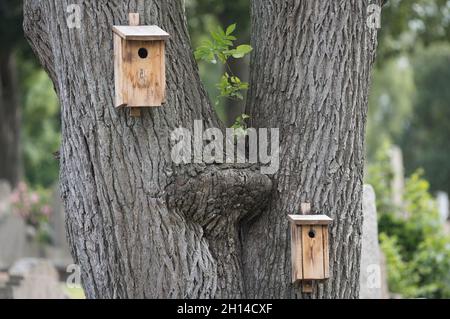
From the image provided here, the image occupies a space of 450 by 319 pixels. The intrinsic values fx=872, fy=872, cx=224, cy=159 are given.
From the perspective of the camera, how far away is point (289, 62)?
16.9 feet

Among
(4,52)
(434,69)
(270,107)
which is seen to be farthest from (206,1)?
(434,69)

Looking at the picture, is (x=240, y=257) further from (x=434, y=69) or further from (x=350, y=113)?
(x=434, y=69)

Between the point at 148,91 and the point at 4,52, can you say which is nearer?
the point at 148,91

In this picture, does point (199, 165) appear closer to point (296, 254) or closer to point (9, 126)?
point (296, 254)

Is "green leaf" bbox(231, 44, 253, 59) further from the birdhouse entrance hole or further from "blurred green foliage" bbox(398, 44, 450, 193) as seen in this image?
"blurred green foliage" bbox(398, 44, 450, 193)

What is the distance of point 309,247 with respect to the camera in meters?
4.90

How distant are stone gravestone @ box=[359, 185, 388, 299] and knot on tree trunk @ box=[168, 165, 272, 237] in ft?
9.95

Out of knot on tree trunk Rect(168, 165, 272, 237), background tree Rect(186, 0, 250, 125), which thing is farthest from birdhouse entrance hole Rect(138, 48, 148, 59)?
background tree Rect(186, 0, 250, 125)

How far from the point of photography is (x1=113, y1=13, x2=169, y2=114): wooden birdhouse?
471 cm

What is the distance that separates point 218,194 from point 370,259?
3558mm

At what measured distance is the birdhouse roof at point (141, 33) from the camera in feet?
15.3

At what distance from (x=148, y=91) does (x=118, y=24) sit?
0.44 m

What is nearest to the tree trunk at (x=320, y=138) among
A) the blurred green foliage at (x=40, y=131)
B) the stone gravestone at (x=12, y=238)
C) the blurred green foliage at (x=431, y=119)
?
the stone gravestone at (x=12, y=238)

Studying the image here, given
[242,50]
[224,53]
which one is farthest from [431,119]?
[242,50]
